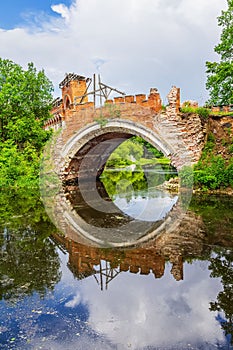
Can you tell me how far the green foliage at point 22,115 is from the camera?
17766 millimetres

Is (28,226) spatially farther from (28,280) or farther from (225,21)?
(225,21)

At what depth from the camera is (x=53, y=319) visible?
422cm

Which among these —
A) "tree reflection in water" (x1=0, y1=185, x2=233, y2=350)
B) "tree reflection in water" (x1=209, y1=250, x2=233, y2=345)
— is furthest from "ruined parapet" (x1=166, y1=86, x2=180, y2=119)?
"tree reflection in water" (x1=209, y1=250, x2=233, y2=345)

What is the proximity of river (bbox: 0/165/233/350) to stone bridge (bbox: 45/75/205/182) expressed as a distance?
3.18 m

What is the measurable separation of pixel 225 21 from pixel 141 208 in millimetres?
11915

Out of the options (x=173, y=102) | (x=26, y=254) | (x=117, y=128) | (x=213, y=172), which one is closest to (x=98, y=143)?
(x=117, y=128)

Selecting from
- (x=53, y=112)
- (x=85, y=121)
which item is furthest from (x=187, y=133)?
(x=53, y=112)

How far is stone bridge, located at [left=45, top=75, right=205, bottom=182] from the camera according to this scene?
11602 millimetres

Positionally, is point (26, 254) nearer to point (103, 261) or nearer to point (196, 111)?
point (103, 261)

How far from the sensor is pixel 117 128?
43.1ft

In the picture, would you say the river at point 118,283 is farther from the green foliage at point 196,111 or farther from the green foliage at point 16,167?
the green foliage at point 16,167

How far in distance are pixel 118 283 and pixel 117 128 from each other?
28.4 ft

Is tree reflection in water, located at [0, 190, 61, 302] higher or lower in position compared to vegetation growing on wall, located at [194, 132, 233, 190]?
lower

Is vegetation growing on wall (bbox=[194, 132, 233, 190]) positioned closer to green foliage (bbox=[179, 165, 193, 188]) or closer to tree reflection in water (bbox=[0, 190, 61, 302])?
green foliage (bbox=[179, 165, 193, 188])
